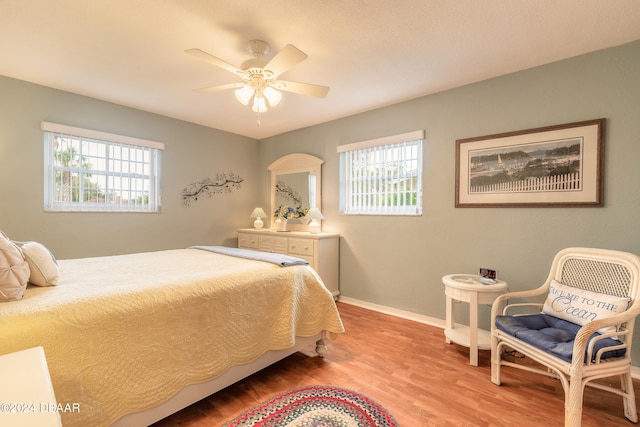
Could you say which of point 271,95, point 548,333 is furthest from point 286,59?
point 548,333

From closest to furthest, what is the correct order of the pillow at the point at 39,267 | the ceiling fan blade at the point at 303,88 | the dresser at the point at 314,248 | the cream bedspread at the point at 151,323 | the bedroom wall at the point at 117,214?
the cream bedspread at the point at 151,323 < the pillow at the point at 39,267 < the ceiling fan blade at the point at 303,88 < the bedroom wall at the point at 117,214 < the dresser at the point at 314,248

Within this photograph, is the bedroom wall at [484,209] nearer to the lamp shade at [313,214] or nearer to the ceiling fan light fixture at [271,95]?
the lamp shade at [313,214]

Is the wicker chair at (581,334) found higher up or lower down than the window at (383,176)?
lower down

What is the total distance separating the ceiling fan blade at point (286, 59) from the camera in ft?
5.50

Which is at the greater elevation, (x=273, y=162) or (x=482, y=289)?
(x=273, y=162)

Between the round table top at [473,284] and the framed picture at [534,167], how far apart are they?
2.39ft

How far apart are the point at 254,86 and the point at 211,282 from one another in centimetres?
144

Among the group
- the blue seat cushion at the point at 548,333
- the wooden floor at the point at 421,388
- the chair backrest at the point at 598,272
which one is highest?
the chair backrest at the point at 598,272

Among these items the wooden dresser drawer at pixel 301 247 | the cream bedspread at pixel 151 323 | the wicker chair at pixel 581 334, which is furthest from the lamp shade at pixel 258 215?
the wicker chair at pixel 581 334

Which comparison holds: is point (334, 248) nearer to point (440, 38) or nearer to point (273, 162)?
point (273, 162)

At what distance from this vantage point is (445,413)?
5.44ft

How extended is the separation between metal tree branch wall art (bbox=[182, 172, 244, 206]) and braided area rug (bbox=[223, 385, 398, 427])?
3078 millimetres

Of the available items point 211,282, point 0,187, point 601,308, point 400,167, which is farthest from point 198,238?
point 601,308

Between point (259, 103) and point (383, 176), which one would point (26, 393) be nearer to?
point (259, 103)
